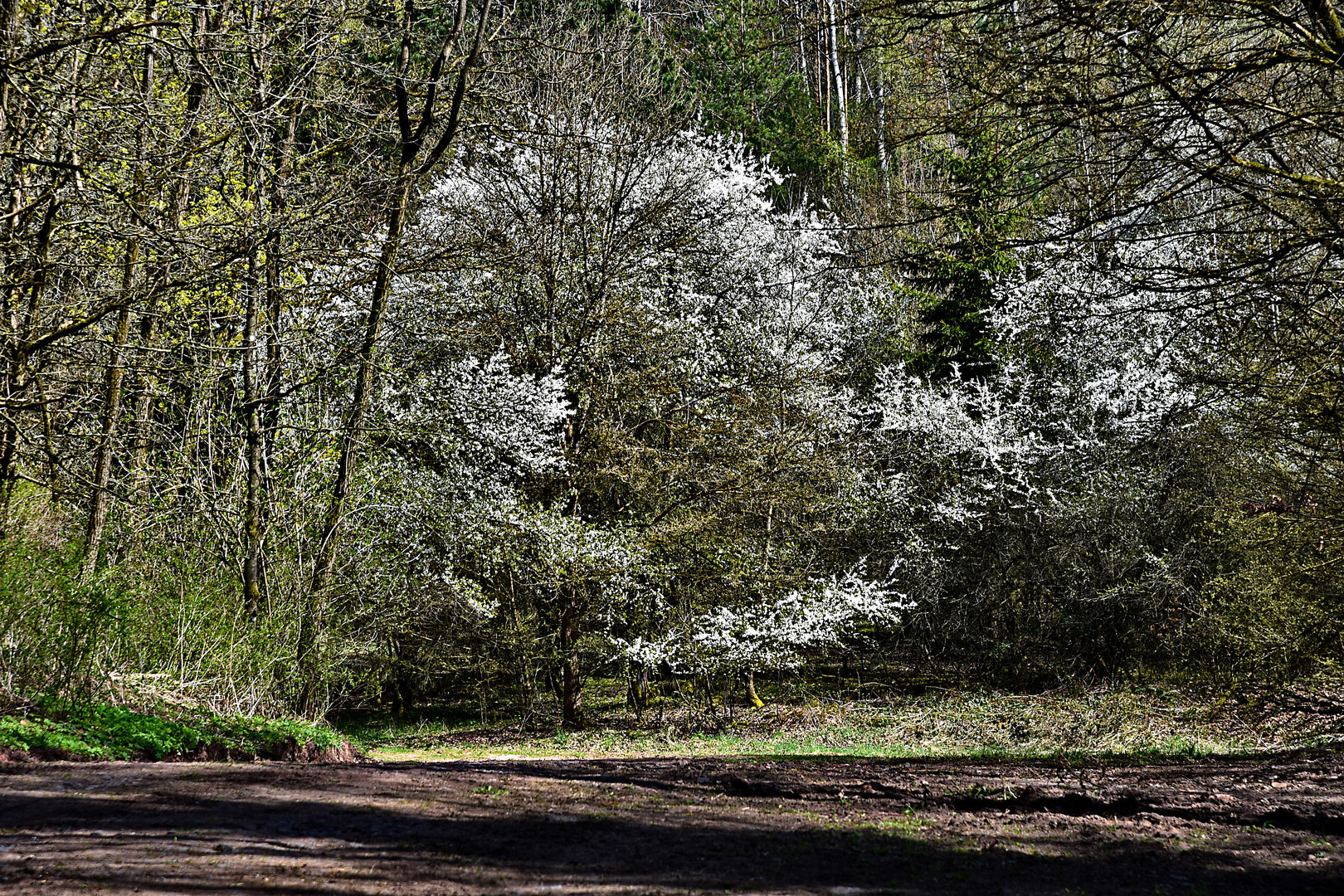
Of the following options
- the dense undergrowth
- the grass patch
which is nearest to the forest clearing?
the grass patch

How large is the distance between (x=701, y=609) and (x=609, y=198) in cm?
610

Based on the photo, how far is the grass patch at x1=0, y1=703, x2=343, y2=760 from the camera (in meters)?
5.62

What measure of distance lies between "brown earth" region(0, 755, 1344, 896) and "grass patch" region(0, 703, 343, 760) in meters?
0.69

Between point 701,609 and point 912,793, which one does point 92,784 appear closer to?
point 912,793

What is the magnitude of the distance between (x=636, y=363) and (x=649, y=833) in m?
10.9

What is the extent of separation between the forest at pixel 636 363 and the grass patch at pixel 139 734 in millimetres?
365

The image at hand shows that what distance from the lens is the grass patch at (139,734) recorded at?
5625 millimetres

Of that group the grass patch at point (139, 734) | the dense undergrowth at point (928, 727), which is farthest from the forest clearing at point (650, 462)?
the dense undergrowth at point (928, 727)

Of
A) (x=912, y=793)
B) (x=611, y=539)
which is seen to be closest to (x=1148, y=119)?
(x=912, y=793)

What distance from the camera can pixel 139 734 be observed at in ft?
20.0

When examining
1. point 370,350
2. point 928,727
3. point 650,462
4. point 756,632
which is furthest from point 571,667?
point 370,350

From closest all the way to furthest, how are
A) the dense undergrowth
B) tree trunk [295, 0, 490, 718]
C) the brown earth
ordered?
the brown earth, tree trunk [295, 0, 490, 718], the dense undergrowth

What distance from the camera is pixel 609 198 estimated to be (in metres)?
14.5

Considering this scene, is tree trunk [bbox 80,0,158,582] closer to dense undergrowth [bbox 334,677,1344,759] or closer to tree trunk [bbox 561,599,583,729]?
dense undergrowth [bbox 334,677,1344,759]
